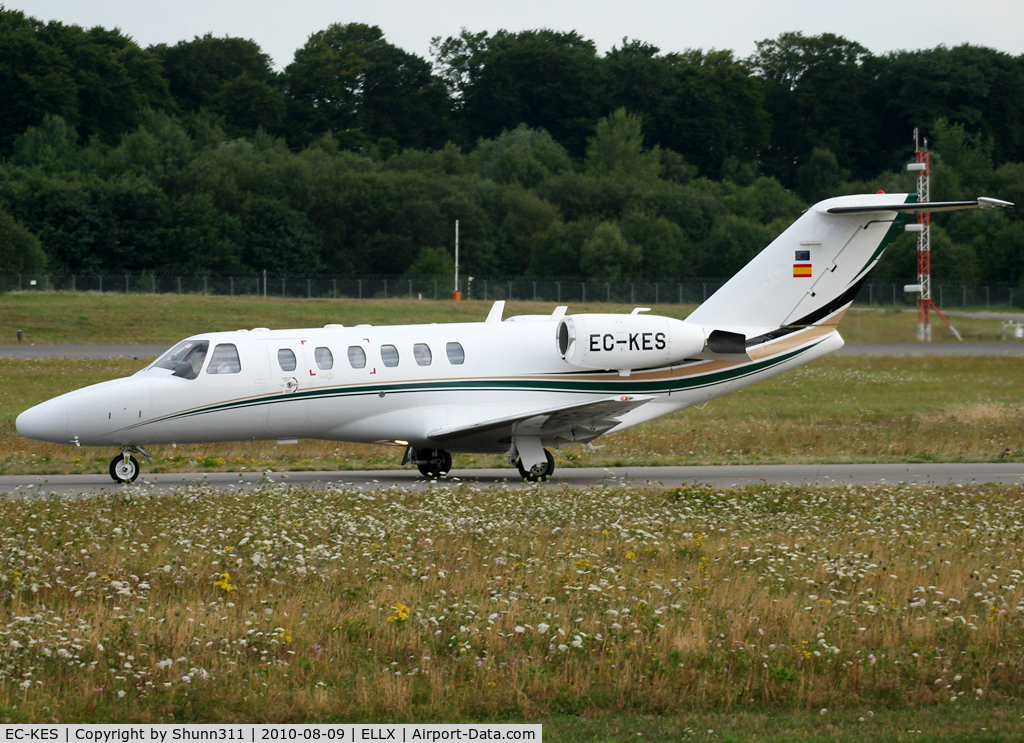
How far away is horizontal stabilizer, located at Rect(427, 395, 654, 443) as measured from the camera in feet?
64.4

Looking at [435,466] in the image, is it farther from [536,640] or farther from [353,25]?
[353,25]

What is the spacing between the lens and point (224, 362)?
19.6 meters

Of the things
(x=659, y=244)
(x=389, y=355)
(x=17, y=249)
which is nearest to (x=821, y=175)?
(x=659, y=244)

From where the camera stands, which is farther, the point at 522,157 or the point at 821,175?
the point at 821,175

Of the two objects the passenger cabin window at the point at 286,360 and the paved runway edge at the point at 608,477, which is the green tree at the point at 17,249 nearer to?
the paved runway edge at the point at 608,477

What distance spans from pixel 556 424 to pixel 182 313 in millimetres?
43917

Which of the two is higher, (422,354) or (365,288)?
(365,288)

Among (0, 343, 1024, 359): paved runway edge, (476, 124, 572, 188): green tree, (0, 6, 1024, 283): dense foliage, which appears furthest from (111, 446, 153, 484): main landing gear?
(476, 124, 572, 188): green tree

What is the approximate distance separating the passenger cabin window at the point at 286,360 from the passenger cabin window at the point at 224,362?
683mm

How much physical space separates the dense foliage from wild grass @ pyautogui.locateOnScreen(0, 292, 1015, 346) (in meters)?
12.4

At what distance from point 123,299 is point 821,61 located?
7533 centimetres

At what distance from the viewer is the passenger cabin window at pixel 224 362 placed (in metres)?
19.5

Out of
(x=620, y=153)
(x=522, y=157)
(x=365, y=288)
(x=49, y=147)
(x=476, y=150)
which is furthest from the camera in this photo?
(x=476, y=150)

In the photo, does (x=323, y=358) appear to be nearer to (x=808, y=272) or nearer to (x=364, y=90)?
(x=808, y=272)
